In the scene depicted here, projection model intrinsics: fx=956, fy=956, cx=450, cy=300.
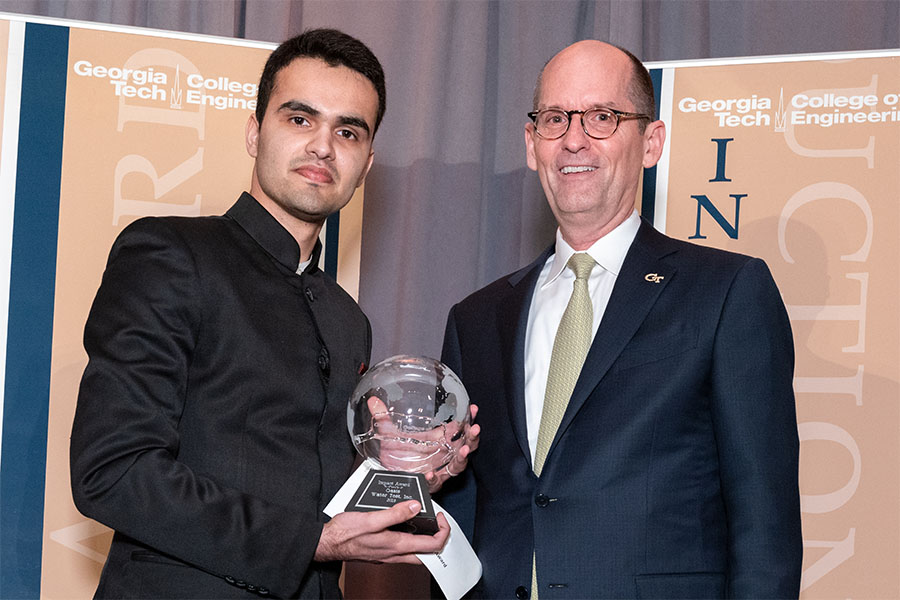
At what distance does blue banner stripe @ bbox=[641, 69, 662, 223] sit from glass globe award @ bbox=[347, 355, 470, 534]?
4.78 feet

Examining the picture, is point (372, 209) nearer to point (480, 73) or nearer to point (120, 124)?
point (480, 73)

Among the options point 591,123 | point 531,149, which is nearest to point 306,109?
point 531,149

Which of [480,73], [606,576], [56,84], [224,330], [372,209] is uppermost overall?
[480,73]

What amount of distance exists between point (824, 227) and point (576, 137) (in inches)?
45.2

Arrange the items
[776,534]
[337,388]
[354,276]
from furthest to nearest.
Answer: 1. [354,276]
2. [337,388]
3. [776,534]

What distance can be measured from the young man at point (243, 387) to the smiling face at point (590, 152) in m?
0.51

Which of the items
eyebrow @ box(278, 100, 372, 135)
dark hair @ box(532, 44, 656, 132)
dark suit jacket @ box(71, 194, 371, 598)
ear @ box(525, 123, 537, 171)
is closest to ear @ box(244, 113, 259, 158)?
eyebrow @ box(278, 100, 372, 135)

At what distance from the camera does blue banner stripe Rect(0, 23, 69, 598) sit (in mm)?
3029

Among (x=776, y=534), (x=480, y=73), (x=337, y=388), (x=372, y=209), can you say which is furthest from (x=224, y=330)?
(x=480, y=73)

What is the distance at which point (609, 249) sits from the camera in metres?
2.45

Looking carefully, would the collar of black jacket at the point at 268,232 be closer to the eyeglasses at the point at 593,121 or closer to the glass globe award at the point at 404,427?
the glass globe award at the point at 404,427

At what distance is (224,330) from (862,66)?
2.27 meters

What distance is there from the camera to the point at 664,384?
2.17 meters

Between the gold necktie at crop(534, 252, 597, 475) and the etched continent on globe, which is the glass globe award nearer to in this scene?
the etched continent on globe
